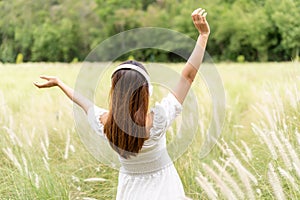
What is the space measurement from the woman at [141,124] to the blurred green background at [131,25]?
24369 millimetres

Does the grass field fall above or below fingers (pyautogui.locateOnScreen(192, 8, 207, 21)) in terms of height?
below

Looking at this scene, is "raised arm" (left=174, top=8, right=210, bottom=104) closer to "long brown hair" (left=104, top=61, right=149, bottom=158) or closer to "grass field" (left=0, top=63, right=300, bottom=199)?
"long brown hair" (left=104, top=61, right=149, bottom=158)

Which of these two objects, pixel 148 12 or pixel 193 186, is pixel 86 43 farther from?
pixel 193 186

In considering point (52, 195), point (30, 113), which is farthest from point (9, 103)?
point (52, 195)

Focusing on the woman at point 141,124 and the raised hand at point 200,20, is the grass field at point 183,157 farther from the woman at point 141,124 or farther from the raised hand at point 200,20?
the raised hand at point 200,20

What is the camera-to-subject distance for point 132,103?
76.4 inches

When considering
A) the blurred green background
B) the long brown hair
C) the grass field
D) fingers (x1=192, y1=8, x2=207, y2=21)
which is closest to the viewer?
the long brown hair

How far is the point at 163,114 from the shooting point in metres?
1.98

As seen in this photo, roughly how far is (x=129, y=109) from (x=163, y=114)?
133 mm

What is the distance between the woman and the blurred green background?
80.0 feet

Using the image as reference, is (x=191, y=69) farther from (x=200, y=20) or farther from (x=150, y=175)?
(x=150, y=175)

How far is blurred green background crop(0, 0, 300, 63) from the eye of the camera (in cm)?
2805

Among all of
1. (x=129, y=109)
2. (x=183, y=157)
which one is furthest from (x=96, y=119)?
(x=183, y=157)

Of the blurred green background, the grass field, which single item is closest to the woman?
the grass field
